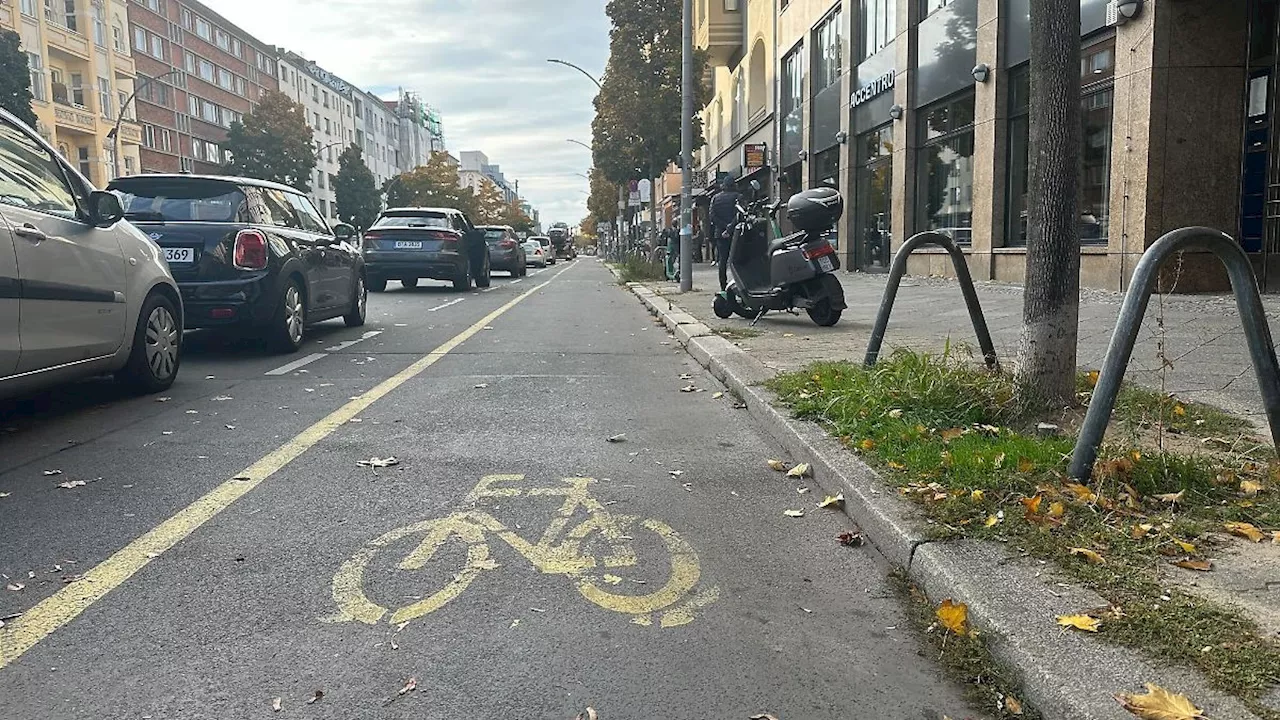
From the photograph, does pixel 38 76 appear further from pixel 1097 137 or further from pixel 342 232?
pixel 1097 137

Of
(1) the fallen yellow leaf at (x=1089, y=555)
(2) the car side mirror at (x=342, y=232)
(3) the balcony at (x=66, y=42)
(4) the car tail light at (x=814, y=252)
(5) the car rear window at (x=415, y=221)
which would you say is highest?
(3) the balcony at (x=66, y=42)

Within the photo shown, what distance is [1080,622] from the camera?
2627mm

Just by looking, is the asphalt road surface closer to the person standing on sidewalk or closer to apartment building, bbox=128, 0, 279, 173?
the person standing on sidewalk

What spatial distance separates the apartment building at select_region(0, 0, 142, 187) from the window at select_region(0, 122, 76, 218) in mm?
46418

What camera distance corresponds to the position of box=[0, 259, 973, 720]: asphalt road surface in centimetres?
257

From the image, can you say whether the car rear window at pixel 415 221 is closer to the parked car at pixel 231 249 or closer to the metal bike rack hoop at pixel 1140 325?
the parked car at pixel 231 249

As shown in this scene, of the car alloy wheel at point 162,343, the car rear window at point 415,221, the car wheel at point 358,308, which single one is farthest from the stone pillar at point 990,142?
the car alloy wheel at point 162,343

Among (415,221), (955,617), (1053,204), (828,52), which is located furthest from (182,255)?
(828,52)

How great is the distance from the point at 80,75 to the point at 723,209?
170 ft

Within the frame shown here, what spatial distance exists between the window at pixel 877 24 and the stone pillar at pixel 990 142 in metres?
4.73

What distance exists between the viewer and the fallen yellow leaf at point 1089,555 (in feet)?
10.1

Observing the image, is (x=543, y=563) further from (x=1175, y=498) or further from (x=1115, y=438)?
(x=1115, y=438)

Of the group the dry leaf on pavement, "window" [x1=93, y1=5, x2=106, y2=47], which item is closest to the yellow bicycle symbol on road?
the dry leaf on pavement

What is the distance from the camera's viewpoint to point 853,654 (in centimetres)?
281
